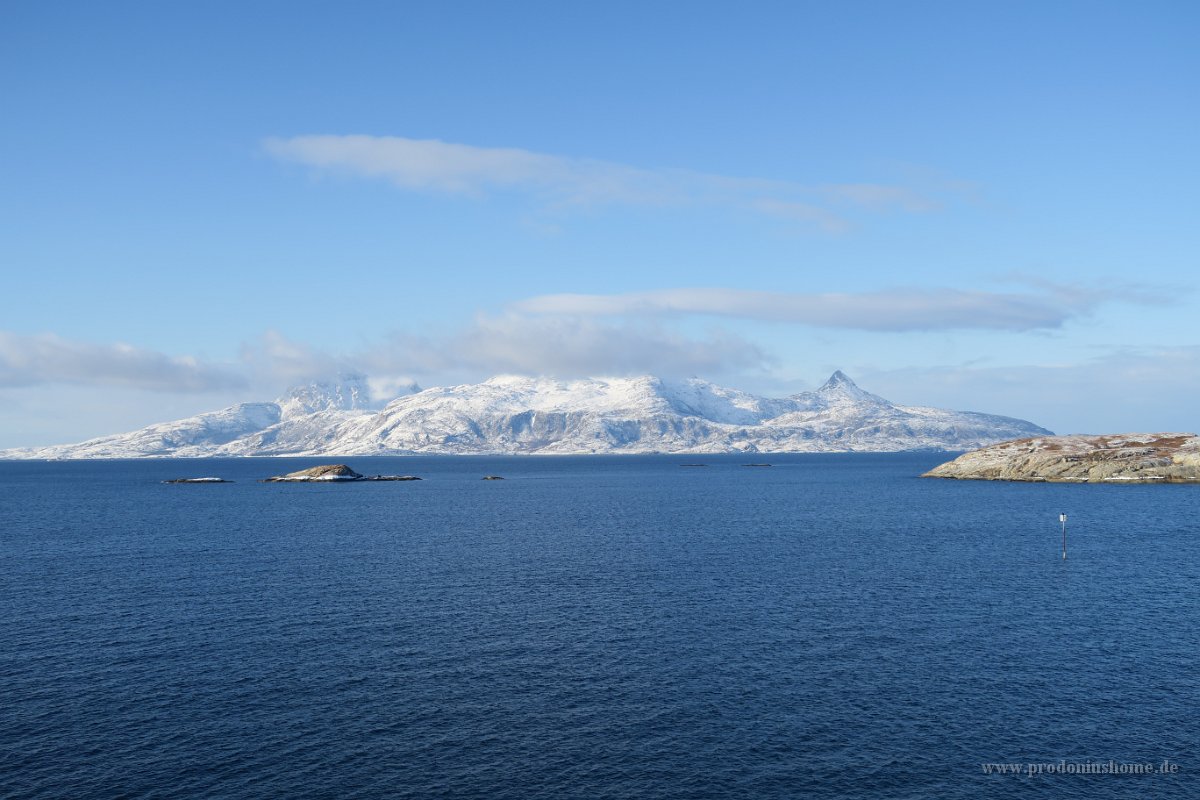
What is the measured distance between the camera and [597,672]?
61000 mm

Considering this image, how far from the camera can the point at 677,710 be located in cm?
5356

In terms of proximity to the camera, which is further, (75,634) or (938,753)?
(75,634)

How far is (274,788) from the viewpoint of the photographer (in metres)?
43.3

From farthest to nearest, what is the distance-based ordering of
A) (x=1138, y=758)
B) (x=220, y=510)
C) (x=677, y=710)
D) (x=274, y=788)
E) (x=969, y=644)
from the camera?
(x=220, y=510) < (x=969, y=644) < (x=677, y=710) < (x=1138, y=758) < (x=274, y=788)

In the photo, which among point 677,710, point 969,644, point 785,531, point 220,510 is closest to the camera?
point 677,710

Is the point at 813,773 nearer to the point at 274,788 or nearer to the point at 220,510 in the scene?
the point at 274,788

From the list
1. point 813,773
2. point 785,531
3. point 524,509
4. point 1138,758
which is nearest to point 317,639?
point 813,773

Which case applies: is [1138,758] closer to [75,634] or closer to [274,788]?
[274,788]

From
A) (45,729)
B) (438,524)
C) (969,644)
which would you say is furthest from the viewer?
(438,524)

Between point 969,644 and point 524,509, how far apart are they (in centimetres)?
13893

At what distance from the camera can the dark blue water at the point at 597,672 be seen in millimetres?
45188

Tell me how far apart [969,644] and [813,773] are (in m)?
29.0

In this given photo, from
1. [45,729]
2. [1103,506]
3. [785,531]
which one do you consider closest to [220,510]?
[785,531]

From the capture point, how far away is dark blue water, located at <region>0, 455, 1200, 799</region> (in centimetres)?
4519
